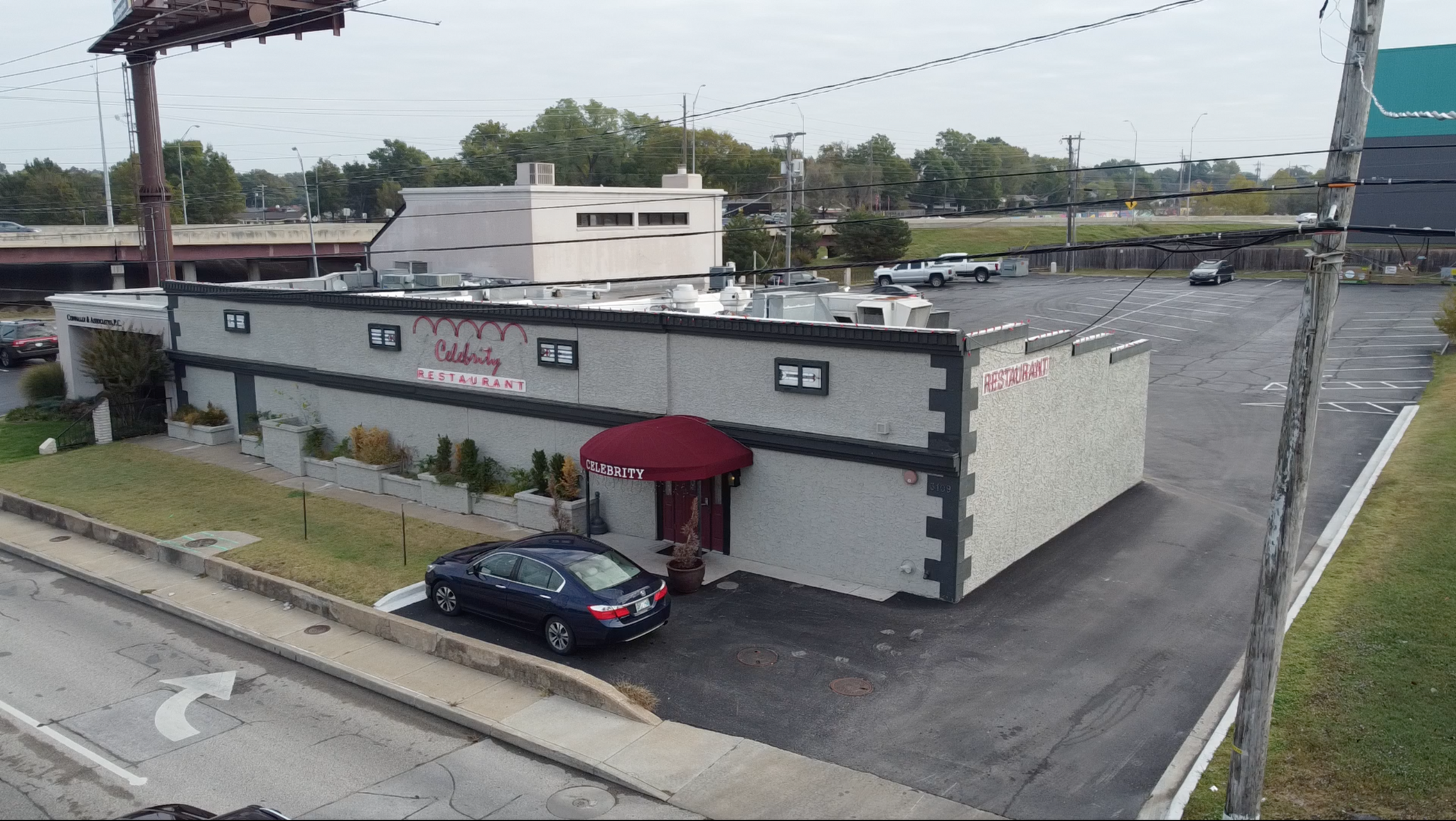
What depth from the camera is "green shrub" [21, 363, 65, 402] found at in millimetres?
Answer: 37375

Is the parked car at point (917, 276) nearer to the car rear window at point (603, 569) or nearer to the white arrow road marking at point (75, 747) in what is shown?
the car rear window at point (603, 569)

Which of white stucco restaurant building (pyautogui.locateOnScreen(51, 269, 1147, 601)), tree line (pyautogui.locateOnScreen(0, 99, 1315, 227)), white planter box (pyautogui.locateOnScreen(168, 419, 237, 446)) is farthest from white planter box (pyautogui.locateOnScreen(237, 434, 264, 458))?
tree line (pyautogui.locateOnScreen(0, 99, 1315, 227))

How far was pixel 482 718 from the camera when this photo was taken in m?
13.9

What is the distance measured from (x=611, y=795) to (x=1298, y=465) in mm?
8117

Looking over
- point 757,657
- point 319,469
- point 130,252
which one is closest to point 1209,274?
point 319,469

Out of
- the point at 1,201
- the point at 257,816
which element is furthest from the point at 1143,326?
the point at 1,201

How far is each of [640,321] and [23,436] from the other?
77.7ft

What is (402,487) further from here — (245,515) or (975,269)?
(975,269)

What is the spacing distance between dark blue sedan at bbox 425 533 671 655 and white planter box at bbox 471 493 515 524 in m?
5.24

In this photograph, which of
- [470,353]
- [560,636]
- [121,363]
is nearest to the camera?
[560,636]

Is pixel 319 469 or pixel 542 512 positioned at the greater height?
pixel 542 512

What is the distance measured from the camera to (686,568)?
18391 millimetres

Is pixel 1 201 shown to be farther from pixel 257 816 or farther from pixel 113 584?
pixel 257 816

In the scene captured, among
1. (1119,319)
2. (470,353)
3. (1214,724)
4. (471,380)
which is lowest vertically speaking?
(1214,724)
